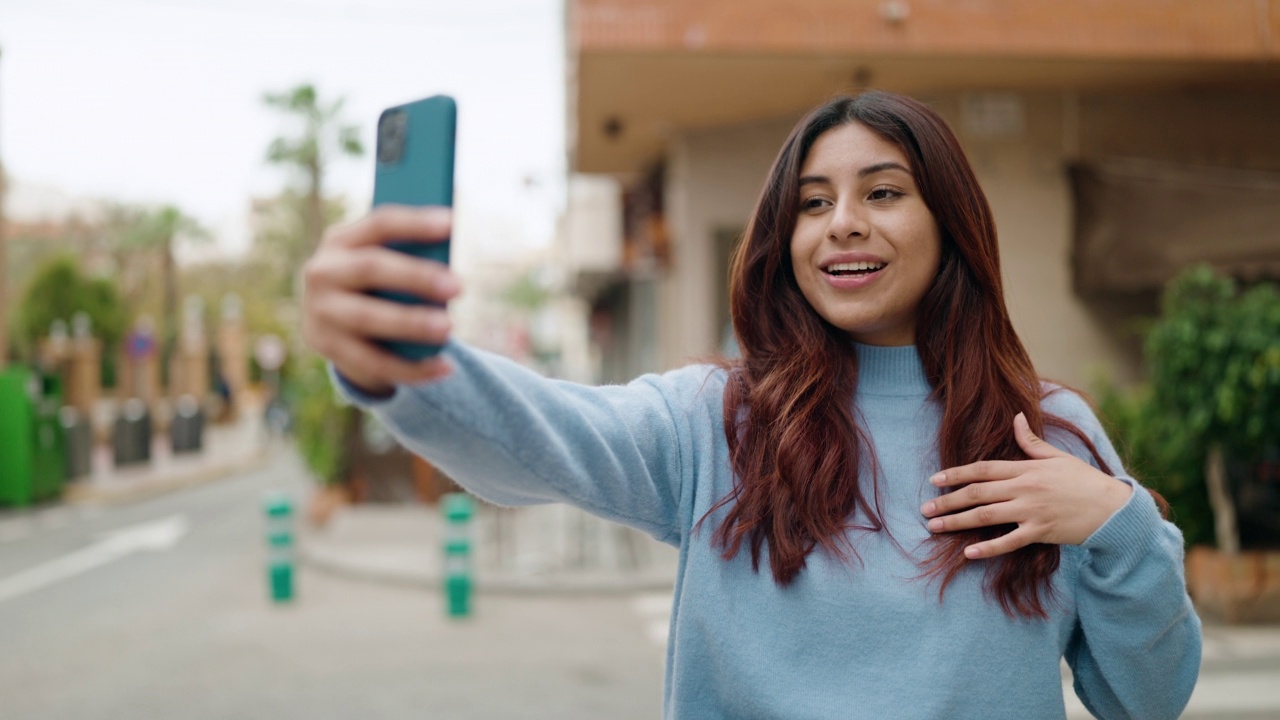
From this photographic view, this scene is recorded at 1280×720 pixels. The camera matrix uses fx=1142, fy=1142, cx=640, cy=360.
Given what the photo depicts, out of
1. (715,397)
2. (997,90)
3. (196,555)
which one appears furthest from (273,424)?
(715,397)

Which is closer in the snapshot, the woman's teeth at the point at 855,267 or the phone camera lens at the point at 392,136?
the phone camera lens at the point at 392,136

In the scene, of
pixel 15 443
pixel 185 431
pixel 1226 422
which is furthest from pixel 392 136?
pixel 185 431

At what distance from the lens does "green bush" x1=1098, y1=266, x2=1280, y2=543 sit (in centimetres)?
664

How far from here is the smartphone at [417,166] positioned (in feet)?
3.45

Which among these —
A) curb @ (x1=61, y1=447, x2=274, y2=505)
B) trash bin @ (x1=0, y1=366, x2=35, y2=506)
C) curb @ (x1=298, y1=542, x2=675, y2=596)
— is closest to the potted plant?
curb @ (x1=298, y1=542, x2=675, y2=596)

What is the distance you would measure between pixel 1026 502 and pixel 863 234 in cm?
45

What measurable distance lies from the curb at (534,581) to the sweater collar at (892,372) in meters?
7.51

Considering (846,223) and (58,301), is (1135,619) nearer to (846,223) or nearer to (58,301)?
(846,223)

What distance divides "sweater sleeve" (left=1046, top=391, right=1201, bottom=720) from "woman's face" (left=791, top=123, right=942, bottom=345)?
45 centimetres

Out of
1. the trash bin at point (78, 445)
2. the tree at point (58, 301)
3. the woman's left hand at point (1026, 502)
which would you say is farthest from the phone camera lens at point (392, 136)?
the tree at point (58, 301)

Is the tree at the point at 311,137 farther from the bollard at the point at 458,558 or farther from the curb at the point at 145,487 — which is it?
the bollard at the point at 458,558

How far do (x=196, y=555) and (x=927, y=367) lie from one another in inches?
442

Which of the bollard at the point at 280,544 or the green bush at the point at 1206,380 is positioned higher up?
the green bush at the point at 1206,380

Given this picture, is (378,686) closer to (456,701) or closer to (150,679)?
(456,701)
